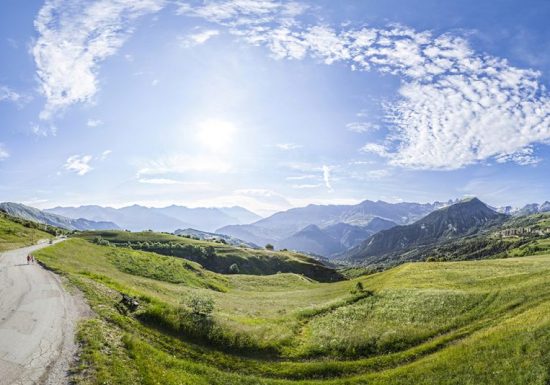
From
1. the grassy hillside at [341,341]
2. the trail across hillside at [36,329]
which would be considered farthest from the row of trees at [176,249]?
the trail across hillside at [36,329]

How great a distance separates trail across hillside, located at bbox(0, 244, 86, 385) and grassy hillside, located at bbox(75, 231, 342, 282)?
4556 inches

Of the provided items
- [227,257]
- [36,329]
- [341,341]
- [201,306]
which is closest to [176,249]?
[227,257]

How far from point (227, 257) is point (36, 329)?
139563 mm

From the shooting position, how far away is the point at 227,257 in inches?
6432

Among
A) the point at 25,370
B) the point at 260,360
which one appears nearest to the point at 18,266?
the point at 25,370

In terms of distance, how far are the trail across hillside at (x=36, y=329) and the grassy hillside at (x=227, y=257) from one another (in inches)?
4556

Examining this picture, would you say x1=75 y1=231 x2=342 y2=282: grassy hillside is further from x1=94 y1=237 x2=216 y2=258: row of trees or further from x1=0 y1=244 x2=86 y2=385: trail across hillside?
x1=0 y1=244 x2=86 y2=385: trail across hillside

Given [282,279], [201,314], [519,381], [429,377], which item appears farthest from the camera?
[282,279]

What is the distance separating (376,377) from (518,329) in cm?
1283

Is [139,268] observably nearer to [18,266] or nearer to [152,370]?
[18,266]

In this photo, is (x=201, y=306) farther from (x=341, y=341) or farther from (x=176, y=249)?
(x=176, y=249)

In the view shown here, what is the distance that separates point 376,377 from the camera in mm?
26359

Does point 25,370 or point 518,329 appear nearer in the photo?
point 25,370

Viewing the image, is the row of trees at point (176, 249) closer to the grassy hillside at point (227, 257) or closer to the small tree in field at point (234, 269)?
the grassy hillside at point (227, 257)
